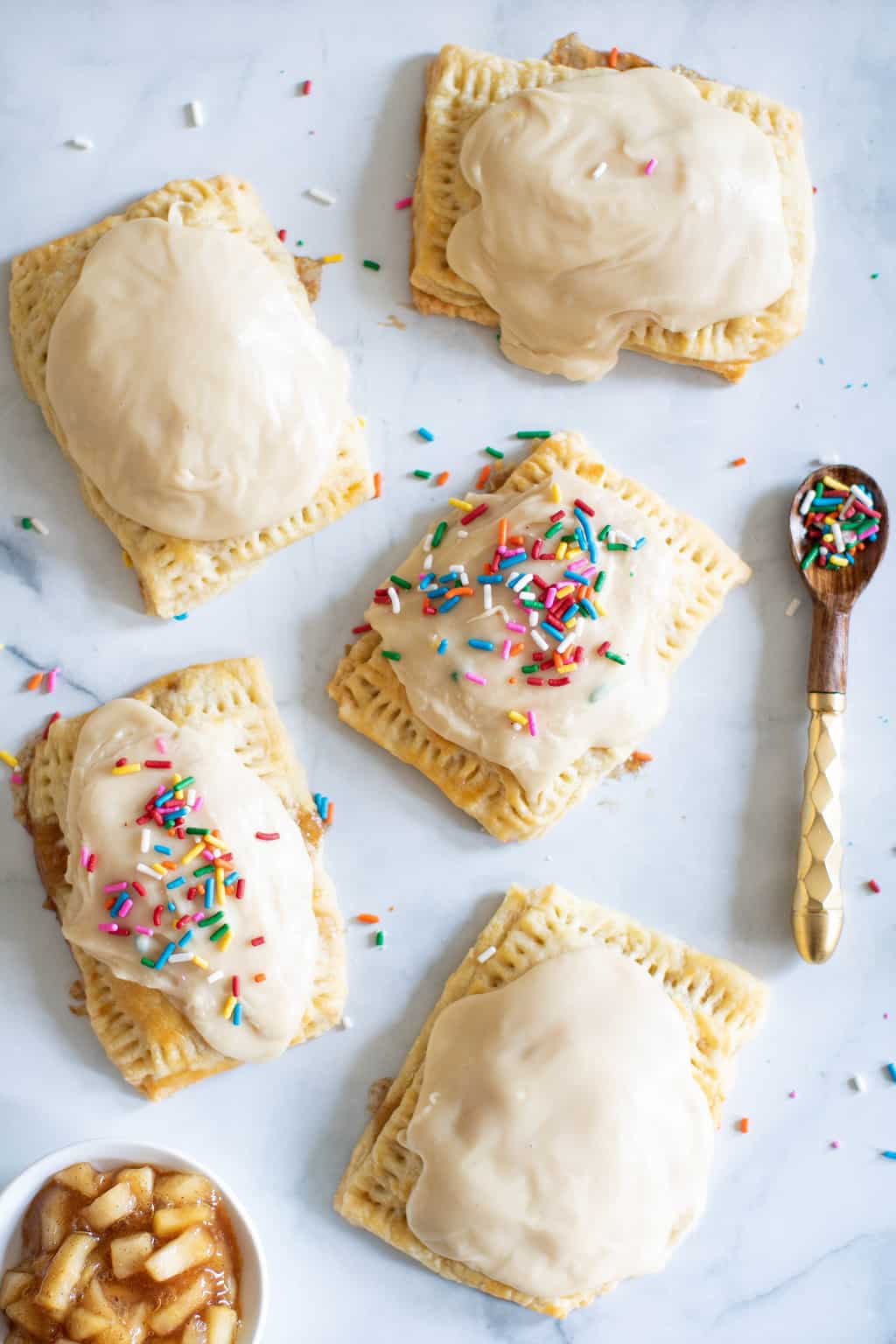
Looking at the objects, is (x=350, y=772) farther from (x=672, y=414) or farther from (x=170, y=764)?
(x=672, y=414)

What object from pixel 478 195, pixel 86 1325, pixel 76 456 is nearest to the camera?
pixel 86 1325

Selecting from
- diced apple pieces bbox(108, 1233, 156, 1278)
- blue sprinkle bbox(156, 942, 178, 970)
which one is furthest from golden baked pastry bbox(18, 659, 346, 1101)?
diced apple pieces bbox(108, 1233, 156, 1278)

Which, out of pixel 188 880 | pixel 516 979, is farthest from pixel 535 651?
pixel 188 880

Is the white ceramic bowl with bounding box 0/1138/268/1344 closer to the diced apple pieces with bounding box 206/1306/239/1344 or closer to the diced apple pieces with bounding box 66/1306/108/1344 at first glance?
the diced apple pieces with bounding box 206/1306/239/1344

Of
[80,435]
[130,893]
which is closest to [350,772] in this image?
[130,893]

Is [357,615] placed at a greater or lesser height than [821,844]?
greater

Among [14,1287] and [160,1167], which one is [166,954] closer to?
[160,1167]
